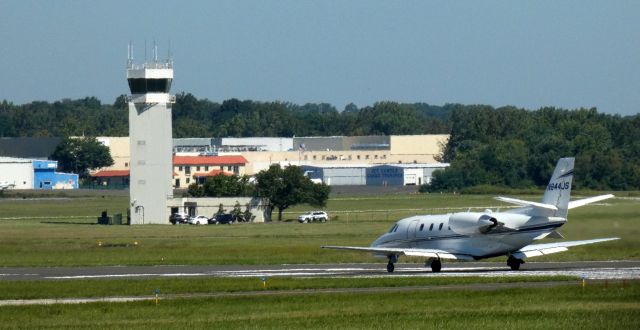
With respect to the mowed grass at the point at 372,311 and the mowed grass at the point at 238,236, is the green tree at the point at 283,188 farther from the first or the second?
the mowed grass at the point at 372,311

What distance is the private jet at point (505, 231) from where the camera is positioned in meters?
56.4

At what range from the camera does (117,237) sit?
3937 inches

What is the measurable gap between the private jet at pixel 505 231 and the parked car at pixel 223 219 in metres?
67.0

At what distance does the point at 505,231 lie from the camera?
57125 mm

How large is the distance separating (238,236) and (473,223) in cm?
4350

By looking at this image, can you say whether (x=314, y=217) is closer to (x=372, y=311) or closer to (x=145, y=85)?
(x=145, y=85)

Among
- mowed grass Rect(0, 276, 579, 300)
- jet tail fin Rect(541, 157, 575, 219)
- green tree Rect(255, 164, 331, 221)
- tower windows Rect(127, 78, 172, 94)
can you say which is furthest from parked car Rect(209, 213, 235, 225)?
jet tail fin Rect(541, 157, 575, 219)

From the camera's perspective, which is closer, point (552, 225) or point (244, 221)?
point (552, 225)

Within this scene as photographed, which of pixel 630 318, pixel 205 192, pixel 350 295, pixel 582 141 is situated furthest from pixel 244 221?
pixel 630 318

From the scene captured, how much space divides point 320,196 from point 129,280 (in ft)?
272

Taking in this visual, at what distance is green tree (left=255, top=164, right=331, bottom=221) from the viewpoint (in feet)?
445

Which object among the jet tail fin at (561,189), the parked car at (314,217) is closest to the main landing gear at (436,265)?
the jet tail fin at (561,189)

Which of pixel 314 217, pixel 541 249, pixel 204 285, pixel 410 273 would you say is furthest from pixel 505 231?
pixel 314 217

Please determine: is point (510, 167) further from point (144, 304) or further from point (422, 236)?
point (144, 304)
